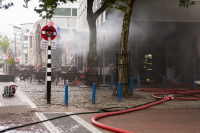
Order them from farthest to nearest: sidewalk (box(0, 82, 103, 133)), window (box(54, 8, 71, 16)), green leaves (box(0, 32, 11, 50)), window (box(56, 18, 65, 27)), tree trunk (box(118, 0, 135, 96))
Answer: green leaves (box(0, 32, 11, 50)) < window (box(56, 18, 65, 27)) < window (box(54, 8, 71, 16)) < tree trunk (box(118, 0, 135, 96)) < sidewalk (box(0, 82, 103, 133))

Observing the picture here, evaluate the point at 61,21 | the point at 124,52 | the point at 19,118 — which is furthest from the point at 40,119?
the point at 61,21

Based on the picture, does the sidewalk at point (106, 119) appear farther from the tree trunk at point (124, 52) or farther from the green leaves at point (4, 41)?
the green leaves at point (4, 41)

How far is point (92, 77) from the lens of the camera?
1722 cm

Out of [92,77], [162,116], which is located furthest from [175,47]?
[162,116]

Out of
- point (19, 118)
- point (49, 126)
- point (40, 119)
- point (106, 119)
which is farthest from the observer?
point (106, 119)

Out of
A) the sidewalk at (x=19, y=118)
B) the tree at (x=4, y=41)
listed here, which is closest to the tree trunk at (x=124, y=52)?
the sidewalk at (x=19, y=118)

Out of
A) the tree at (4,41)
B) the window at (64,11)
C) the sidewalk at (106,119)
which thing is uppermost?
the window at (64,11)

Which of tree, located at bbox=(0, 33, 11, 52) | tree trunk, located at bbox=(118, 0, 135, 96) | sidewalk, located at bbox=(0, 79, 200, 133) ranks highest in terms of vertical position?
tree, located at bbox=(0, 33, 11, 52)

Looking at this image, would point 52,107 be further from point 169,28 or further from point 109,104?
point 169,28

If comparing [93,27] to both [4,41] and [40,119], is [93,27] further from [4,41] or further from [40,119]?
[4,41]

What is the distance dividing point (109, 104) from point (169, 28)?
13366 mm

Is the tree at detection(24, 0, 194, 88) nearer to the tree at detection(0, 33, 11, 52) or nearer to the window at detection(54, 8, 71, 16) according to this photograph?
the window at detection(54, 8, 71, 16)

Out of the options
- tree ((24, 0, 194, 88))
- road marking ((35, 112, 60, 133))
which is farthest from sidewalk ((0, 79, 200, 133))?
tree ((24, 0, 194, 88))

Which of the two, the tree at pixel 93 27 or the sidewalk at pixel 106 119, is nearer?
the sidewalk at pixel 106 119
